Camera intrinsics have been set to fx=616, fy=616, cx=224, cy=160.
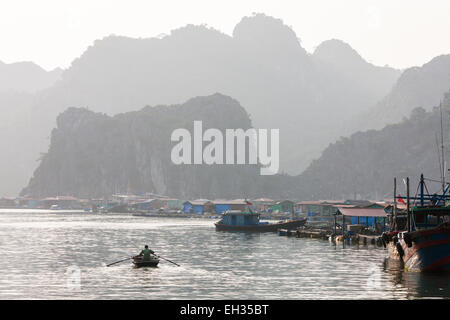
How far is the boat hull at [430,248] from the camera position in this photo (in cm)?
5444

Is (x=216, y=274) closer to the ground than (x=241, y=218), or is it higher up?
closer to the ground

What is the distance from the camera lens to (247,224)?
136875mm

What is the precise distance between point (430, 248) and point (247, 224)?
8209cm

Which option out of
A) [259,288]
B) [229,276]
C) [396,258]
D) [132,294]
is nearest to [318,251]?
[396,258]

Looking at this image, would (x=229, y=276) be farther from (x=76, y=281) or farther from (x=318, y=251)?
(x=318, y=251)

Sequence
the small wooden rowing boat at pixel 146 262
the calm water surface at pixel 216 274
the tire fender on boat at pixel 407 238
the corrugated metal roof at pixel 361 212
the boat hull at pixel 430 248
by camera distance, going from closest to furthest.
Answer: the calm water surface at pixel 216 274
the boat hull at pixel 430 248
the tire fender on boat at pixel 407 238
the small wooden rowing boat at pixel 146 262
the corrugated metal roof at pixel 361 212

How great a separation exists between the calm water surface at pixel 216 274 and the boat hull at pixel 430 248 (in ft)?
4.05

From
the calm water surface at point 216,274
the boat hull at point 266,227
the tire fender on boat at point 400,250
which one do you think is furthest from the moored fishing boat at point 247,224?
the tire fender on boat at point 400,250

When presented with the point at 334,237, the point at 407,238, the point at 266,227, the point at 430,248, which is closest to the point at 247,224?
the point at 266,227

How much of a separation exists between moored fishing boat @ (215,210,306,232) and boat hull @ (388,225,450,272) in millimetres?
76016

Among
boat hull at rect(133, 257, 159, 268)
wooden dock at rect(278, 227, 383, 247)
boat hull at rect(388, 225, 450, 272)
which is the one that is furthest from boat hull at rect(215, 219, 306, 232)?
boat hull at rect(388, 225, 450, 272)

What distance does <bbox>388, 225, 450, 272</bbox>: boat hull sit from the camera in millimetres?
54438

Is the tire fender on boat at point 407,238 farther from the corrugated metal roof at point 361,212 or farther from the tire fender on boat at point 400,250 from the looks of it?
the corrugated metal roof at point 361,212

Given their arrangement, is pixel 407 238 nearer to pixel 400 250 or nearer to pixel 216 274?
pixel 400 250
